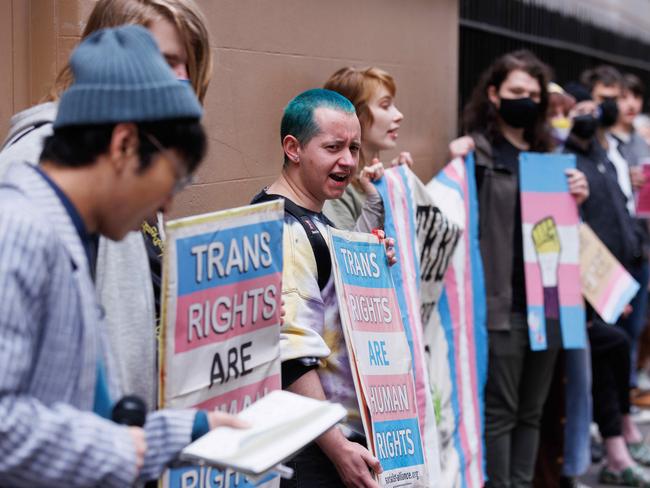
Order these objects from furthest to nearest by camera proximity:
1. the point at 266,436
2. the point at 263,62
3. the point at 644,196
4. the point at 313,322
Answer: the point at 644,196
the point at 263,62
the point at 313,322
the point at 266,436

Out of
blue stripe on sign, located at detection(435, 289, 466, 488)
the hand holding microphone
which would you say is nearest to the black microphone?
the hand holding microphone

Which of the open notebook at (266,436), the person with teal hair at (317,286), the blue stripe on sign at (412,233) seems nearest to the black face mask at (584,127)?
the blue stripe on sign at (412,233)

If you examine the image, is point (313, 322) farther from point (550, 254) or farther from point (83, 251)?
point (550, 254)

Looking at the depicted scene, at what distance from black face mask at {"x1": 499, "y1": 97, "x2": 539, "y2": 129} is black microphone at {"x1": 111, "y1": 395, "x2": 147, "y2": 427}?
4092 mm

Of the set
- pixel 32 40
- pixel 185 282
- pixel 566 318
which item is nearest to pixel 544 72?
pixel 566 318

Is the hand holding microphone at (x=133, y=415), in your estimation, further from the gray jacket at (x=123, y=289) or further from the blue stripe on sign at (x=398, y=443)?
the blue stripe on sign at (x=398, y=443)

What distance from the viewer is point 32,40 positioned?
391cm

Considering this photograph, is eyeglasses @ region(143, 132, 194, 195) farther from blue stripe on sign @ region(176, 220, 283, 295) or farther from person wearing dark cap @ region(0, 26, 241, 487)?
blue stripe on sign @ region(176, 220, 283, 295)

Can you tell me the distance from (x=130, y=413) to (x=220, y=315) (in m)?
0.80

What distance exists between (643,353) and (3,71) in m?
7.01

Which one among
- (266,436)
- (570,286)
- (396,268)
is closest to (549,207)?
(570,286)

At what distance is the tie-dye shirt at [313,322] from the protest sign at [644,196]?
16.5 feet

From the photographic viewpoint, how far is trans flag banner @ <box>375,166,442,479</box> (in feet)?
14.4

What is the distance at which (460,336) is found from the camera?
18.4 ft
